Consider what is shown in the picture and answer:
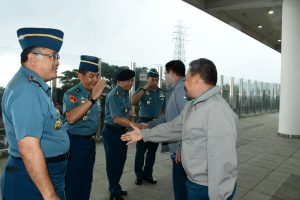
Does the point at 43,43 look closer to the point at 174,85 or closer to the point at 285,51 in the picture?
the point at 174,85

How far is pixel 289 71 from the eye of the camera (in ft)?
30.8

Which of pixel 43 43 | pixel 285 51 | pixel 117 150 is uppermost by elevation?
pixel 285 51

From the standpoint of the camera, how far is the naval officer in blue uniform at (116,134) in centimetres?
371

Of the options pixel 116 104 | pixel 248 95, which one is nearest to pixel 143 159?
pixel 116 104

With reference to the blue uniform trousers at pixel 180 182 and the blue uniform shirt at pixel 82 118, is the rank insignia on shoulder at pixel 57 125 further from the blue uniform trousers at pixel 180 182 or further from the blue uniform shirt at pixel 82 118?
the blue uniform trousers at pixel 180 182

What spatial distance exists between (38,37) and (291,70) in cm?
944

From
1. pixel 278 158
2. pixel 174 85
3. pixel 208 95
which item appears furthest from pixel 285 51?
pixel 208 95

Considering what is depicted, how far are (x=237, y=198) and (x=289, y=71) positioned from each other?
696cm

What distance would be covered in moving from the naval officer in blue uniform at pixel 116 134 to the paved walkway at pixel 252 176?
331 millimetres

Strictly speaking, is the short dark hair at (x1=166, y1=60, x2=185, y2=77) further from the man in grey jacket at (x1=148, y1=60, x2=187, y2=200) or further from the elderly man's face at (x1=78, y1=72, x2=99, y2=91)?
the elderly man's face at (x1=78, y1=72, x2=99, y2=91)

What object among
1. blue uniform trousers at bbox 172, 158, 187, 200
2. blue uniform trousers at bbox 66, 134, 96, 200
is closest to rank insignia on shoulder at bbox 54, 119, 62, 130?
blue uniform trousers at bbox 66, 134, 96, 200

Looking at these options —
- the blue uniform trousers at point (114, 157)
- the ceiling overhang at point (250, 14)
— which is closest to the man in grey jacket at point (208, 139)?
the blue uniform trousers at point (114, 157)

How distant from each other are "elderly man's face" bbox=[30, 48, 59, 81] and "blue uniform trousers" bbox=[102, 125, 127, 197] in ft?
6.60

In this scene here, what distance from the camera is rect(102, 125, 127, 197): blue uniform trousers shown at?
3727mm
